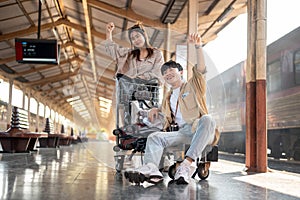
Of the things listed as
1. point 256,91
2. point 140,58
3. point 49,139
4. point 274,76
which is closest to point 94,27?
point 49,139

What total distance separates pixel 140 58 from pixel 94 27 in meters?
8.65

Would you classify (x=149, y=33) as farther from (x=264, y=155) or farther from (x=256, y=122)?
(x=264, y=155)

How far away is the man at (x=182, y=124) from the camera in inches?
91.8

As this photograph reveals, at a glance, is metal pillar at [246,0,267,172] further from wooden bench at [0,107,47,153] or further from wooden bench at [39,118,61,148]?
wooden bench at [39,118,61,148]

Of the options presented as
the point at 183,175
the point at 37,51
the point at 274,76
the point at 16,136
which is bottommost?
the point at 183,175

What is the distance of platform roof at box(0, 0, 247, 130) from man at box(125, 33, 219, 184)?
0.47m

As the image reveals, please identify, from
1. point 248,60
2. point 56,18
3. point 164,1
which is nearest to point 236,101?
point 164,1

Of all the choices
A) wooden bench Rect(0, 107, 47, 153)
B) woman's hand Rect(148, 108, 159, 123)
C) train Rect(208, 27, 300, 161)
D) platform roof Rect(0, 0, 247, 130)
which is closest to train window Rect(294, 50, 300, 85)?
train Rect(208, 27, 300, 161)

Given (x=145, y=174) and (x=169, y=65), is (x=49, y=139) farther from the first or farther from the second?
(x=145, y=174)

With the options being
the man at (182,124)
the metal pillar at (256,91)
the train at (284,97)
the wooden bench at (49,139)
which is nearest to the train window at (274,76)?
the train at (284,97)

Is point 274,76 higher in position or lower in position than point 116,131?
higher

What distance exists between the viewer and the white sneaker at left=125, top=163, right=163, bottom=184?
87.4 inches

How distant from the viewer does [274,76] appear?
6816mm

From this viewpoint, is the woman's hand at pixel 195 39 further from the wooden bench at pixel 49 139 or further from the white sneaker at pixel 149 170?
the wooden bench at pixel 49 139
